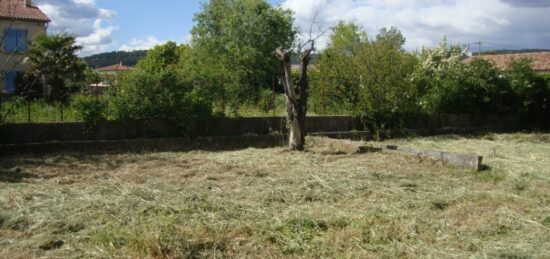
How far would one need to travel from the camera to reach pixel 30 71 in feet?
63.7

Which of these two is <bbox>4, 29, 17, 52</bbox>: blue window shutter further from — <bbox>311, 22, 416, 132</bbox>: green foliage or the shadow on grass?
the shadow on grass

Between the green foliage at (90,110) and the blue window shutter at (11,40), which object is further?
the blue window shutter at (11,40)

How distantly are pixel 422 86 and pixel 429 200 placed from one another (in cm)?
1137

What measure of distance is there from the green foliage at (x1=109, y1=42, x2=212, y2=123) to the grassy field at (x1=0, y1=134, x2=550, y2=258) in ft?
6.49

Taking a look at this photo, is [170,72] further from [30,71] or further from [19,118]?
[30,71]

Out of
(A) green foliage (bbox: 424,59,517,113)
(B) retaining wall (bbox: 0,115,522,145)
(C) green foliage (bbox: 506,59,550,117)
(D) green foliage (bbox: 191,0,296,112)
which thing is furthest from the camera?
(D) green foliage (bbox: 191,0,296,112)

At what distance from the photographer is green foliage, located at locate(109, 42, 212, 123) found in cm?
1143

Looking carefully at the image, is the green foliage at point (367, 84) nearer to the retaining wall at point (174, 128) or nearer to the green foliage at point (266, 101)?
the retaining wall at point (174, 128)

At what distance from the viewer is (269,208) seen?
596cm

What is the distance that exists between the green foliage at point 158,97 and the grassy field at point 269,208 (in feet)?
6.49

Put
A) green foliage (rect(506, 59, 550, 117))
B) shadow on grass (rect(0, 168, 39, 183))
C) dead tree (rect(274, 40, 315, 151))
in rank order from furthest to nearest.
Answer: green foliage (rect(506, 59, 550, 117)) < dead tree (rect(274, 40, 315, 151)) < shadow on grass (rect(0, 168, 39, 183))

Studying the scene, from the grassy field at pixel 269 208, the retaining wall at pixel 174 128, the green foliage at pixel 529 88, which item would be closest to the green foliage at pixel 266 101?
the retaining wall at pixel 174 128

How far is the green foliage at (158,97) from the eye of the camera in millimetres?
11430

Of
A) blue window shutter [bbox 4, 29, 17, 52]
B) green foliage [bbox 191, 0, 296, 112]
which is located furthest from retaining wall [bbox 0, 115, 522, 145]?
blue window shutter [bbox 4, 29, 17, 52]
